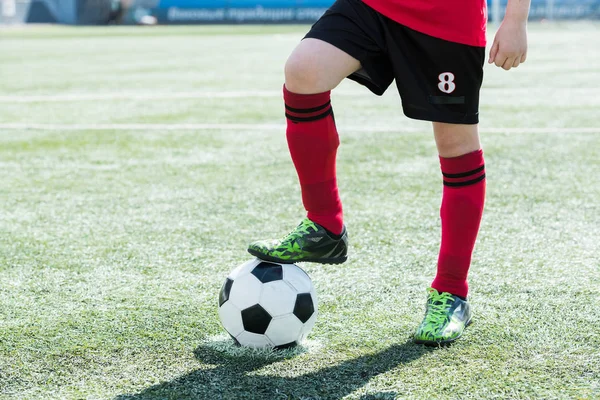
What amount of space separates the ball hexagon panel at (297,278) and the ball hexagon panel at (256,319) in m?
0.13

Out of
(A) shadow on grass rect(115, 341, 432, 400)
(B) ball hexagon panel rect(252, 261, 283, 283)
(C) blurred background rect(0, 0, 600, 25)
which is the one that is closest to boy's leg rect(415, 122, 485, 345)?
(A) shadow on grass rect(115, 341, 432, 400)

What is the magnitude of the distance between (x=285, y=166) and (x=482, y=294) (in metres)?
2.58

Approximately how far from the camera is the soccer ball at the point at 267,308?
2398 millimetres

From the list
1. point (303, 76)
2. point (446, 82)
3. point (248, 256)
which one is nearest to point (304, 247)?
point (303, 76)

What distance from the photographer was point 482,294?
288 cm

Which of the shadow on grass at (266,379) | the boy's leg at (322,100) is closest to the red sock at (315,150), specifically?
the boy's leg at (322,100)

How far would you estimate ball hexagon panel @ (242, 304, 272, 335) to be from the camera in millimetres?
2396

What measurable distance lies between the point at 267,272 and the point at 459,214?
2.06 ft

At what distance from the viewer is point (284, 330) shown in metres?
2.39

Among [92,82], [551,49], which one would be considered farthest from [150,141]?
[551,49]

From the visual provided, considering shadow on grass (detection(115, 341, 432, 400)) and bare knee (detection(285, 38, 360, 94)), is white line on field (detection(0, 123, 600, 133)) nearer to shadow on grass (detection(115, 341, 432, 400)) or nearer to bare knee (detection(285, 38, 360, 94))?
bare knee (detection(285, 38, 360, 94))

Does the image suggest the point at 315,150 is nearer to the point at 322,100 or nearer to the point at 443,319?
the point at 322,100

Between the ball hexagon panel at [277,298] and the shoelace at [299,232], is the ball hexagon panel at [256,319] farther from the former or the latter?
the shoelace at [299,232]

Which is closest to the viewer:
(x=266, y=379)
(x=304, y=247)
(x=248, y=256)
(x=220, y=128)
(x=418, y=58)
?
(x=266, y=379)
